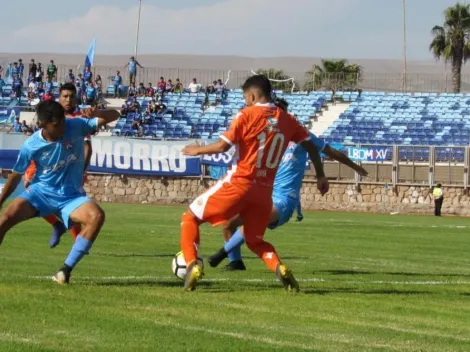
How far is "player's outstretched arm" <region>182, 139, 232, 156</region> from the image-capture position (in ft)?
33.9

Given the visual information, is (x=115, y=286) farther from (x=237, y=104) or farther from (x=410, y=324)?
(x=237, y=104)

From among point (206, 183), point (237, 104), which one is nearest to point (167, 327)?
point (206, 183)

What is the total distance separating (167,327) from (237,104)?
49424 mm

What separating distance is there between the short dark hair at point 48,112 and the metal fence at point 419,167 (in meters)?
31.2

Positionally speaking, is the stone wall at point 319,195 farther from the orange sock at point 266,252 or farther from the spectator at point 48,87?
the orange sock at point 266,252

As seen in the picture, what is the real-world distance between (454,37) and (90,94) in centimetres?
2875

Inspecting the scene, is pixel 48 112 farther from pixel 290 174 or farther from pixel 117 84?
pixel 117 84

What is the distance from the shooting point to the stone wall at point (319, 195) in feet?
138

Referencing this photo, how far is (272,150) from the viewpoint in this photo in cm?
1099

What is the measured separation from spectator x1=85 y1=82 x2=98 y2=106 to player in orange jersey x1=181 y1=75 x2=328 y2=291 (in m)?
43.6

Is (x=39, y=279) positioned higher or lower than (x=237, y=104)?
→ lower

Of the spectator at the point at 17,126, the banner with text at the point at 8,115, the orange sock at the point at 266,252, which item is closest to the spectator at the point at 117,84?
the banner with text at the point at 8,115

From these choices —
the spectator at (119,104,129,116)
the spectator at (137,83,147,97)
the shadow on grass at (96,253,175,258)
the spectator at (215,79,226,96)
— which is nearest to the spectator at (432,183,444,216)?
the spectator at (119,104,129,116)

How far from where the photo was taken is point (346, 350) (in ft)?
25.1
